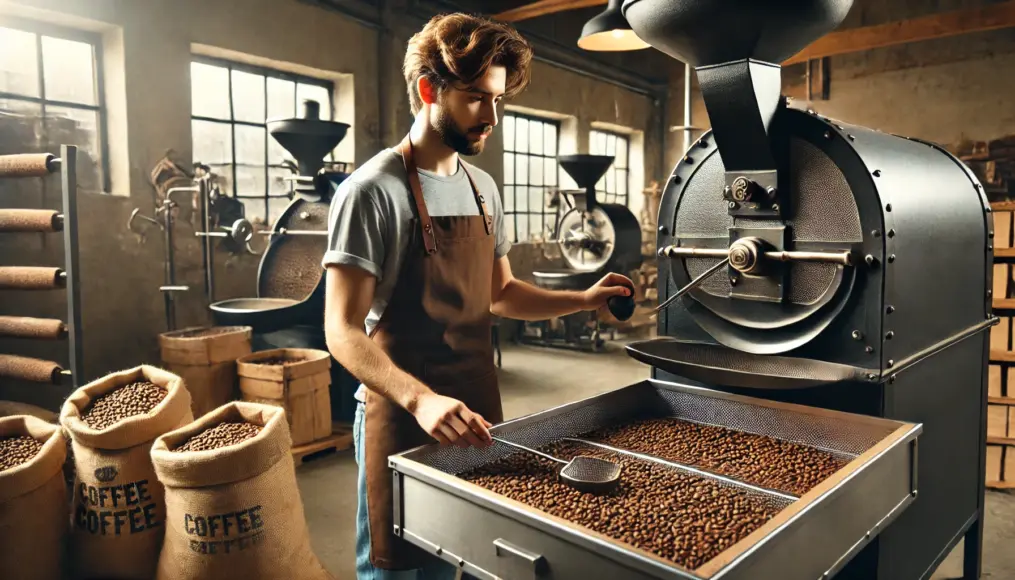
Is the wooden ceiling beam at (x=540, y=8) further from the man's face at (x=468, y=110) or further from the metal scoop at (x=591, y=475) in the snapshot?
the metal scoop at (x=591, y=475)

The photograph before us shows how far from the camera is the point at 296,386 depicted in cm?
363

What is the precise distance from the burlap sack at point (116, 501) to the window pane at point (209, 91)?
9.38 ft

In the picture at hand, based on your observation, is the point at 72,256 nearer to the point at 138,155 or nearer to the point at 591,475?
the point at 138,155

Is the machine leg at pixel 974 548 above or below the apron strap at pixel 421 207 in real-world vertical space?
below

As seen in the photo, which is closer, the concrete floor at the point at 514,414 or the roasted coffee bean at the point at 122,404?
the roasted coffee bean at the point at 122,404

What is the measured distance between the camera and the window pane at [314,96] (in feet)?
17.4

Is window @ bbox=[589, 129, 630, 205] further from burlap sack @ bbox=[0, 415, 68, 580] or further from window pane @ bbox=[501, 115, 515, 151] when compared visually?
burlap sack @ bbox=[0, 415, 68, 580]

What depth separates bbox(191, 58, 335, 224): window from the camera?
4.70 meters

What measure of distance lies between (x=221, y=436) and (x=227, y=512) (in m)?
0.27

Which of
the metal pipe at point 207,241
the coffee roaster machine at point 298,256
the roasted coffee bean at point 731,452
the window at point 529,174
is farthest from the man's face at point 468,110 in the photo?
the window at point 529,174

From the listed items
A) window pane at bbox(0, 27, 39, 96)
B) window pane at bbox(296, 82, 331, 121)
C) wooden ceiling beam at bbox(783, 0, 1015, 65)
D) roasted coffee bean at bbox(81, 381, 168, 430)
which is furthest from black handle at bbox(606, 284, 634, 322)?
wooden ceiling beam at bbox(783, 0, 1015, 65)

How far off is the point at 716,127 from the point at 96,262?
3.65 meters

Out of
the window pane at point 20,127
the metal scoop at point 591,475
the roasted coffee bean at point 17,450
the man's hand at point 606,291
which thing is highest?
the window pane at point 20,127

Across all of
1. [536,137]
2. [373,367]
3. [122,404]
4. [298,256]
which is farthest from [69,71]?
[536,137]
